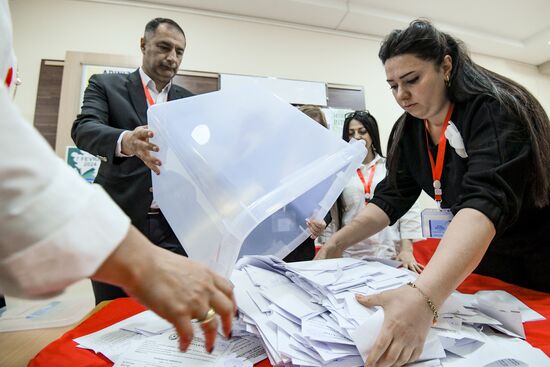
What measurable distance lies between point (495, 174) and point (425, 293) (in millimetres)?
271

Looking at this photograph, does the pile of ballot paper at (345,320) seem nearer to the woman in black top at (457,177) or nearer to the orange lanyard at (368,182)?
the woman in black top at (457,177)

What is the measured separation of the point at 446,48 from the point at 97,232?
2.95ft

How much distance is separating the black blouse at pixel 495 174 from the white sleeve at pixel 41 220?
58cm

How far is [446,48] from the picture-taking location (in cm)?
79

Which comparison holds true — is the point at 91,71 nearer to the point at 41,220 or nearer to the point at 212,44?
the point at 212,44

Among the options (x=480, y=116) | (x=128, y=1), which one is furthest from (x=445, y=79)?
(x=128, y=1)

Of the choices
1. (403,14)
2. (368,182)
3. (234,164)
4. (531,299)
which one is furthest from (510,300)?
(403,14)

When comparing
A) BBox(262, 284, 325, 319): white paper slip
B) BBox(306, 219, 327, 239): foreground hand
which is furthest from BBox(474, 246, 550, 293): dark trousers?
BBox(262, 284, 325, 319): white paper slip

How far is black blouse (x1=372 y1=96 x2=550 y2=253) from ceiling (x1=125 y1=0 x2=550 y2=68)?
85.6 inches

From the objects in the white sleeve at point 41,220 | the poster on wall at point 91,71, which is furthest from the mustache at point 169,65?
the poster on wall at point 91,71

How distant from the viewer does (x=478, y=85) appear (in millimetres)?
693

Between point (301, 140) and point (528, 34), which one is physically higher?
point (528, 34)

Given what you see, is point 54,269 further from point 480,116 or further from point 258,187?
point 480,116

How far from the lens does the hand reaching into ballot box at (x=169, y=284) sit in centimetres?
24
